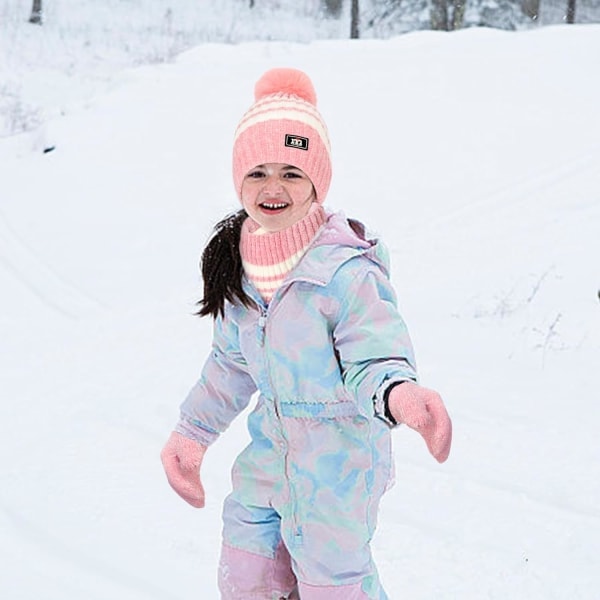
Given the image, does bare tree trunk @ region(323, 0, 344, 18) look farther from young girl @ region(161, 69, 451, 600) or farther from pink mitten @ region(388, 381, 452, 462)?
pink mitten @ region(388, 381, 452, 462)

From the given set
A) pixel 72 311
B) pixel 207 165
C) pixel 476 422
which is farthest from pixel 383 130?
pixel 476 422

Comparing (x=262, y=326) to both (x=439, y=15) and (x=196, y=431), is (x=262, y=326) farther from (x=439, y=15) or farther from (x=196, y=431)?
(x=439, y=15)

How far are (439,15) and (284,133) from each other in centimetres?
2321

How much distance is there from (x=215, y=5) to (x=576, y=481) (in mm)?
27498

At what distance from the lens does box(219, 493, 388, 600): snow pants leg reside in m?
2.10

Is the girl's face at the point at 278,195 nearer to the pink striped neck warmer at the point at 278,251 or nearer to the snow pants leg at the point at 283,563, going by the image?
the pink striped neck warmer at the point at 278,251

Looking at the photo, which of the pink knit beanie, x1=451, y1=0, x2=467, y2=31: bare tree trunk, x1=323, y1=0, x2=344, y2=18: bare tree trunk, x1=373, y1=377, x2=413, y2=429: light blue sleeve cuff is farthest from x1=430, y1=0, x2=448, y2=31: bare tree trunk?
x1=373, y1=377, x2=413, y2=429: light blue sleeve cuff

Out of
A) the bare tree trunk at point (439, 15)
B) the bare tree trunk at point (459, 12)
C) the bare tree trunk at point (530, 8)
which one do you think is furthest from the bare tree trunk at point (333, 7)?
the bare tree trunk at point (459, 12)

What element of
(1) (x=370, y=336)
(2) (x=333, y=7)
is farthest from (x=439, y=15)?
(1) (x=370, y=336)

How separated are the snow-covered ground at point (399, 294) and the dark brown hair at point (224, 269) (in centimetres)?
114

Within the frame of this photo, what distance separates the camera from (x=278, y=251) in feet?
6.97

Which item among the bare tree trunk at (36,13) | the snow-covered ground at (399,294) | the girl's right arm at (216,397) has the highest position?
the girl's right arm at (216,397)

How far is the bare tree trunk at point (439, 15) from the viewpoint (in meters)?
23.9

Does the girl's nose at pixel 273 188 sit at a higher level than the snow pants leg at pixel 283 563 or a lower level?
higher
